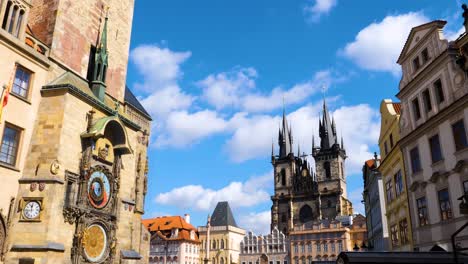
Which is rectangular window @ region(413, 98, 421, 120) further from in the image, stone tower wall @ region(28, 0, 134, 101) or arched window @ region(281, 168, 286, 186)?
arched window @ region(281, 168, 286, 186)

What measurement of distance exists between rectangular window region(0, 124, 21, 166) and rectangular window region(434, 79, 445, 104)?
1978 centimetres

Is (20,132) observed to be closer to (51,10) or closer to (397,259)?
(51,10)

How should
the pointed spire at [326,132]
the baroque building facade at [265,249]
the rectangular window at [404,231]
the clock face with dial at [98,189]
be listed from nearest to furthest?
1. the clock face with dial at [98,189]
2. the rectangular window at [404,231]
3. the baroque building facade at [265,249]
4. the pointed spire at [326,132]

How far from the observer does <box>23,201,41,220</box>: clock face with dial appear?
49.7 feet

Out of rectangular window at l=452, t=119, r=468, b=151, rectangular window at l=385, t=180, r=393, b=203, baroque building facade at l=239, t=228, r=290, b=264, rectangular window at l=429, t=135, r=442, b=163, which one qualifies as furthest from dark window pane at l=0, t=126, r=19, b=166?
baroque building facade at l=239, t=228, r=290, b=264

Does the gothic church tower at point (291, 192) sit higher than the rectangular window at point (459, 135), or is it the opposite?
the gothic church tower at point (291, 192)

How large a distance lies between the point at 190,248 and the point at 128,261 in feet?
234

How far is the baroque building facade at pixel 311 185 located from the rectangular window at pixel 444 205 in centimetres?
7960

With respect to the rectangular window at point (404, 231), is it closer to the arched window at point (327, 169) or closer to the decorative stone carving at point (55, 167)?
the decorative stone carving at point (55, 167)

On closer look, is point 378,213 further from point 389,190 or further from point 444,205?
point 444,205

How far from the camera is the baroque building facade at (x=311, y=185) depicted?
4082 inches

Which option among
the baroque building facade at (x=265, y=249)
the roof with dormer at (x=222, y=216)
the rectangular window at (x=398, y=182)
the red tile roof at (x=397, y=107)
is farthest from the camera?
the roof with dormer at (x=222, y=216)

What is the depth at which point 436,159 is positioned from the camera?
66.9 feet

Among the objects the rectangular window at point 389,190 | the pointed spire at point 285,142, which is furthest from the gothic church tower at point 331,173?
the rectangular window at point 389,190
